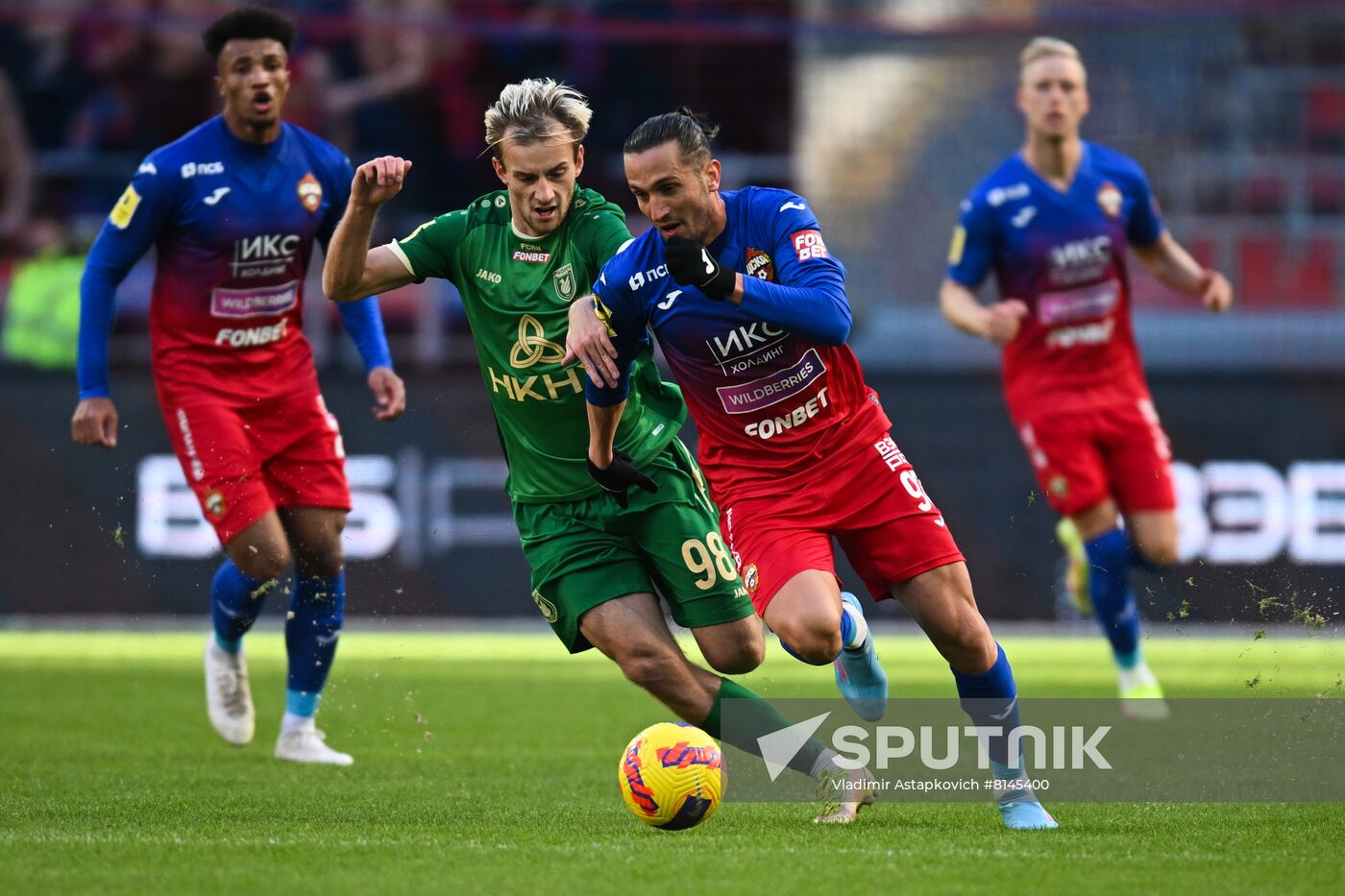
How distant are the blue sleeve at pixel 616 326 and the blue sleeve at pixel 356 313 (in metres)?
2.22

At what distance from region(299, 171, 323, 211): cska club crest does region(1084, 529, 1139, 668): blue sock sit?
12.9 feet

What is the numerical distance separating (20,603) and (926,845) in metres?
10.2

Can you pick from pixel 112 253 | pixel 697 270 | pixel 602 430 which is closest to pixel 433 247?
pixel 602 430

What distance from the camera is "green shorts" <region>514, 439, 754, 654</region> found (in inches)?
229

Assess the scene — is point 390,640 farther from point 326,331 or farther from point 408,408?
point 326,331

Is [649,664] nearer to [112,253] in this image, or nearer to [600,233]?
[600,233]

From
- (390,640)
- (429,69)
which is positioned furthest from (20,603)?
(429,69)

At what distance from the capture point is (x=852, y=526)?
5648 mm

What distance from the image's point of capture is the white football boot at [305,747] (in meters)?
7.22

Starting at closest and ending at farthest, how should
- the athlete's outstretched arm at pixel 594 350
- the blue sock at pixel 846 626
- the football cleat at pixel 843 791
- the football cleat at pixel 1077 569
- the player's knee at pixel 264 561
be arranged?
the athlete's outstretched arm at pixel 594 350
the football cleat at pixel 843 791
the blue sock at pixel 846 626
the player's knee at pixel 264 561
the football cleat at pixel 1077 569

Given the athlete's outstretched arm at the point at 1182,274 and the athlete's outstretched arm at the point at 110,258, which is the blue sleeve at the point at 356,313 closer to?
the athlete's outstretched arm at the point at 110,258

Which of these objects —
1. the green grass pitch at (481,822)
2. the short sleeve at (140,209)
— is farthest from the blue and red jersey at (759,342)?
the short sleeve at (140,209)

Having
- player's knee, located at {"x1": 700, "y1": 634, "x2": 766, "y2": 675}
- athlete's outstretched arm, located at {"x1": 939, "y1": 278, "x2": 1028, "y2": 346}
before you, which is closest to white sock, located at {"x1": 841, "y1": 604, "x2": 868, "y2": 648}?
player's knee, located at {"x1": 700, "y1": 634, "x2": 766, "y2": 675}

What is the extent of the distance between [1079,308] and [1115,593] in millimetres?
1396
